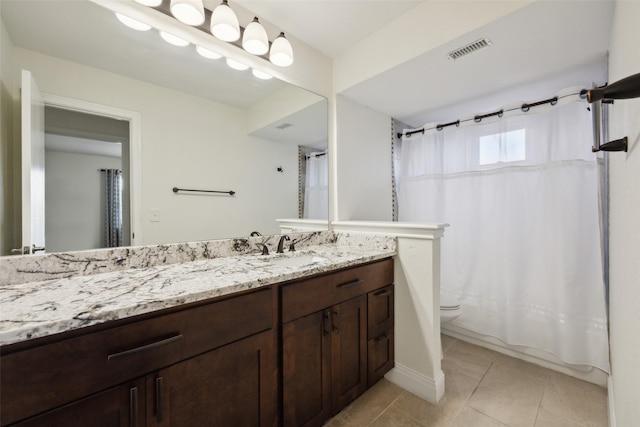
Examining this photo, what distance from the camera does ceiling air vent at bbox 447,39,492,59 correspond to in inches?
56.6

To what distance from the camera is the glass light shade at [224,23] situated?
52.7 inches

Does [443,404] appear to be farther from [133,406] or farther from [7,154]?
[7,154]

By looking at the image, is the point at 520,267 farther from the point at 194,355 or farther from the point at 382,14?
the point at 194,355

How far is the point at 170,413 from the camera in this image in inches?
31.2

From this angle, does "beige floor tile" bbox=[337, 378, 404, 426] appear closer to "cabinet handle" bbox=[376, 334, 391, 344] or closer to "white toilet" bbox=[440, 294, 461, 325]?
"cabinet handle" bbox=[376, 334, 391, 344]

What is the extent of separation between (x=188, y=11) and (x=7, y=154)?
38.9 inches

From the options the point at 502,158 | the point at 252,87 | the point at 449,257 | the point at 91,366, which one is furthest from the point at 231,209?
the point at 502,158

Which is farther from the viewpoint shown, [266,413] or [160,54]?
[160,54]

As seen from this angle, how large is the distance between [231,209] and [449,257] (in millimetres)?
1934

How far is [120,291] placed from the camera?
2.79ft

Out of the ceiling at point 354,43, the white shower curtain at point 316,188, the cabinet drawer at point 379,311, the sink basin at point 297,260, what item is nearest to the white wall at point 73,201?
the ceiling at point 354,43

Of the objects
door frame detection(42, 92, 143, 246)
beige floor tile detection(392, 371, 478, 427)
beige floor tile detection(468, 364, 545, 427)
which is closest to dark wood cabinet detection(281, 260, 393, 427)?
beige floor tile detection(392, 371, 478, 427)

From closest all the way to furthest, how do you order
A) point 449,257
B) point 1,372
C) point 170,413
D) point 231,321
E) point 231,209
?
point 1,372 < point 170,413 < point 231,321 < point 231,209 < point 449,257

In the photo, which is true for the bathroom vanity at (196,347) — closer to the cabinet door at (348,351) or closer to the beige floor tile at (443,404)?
the cabinet door at (348,351)
